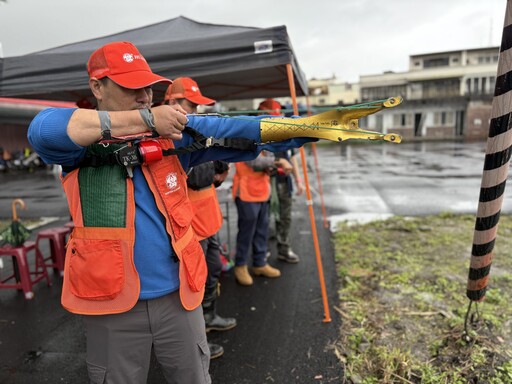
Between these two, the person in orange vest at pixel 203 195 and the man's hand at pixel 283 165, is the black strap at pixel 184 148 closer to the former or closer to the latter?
the person in orange vest at pixel 203 195

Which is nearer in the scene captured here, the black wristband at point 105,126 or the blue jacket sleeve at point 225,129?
the black wristband at point 105,126

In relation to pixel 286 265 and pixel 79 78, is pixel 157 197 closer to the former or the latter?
pixel 79 78

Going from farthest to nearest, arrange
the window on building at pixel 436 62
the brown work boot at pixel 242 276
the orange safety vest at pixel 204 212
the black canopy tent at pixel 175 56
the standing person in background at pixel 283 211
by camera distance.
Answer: the window on building at pixel 436 62 < the standing person in background at pixel 283 211 < the brown work boot at pixel 242 276 < the black canopy tent at pixel 175 56 < the orange safety vest at pixel 204 212

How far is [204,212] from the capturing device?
2859 mm

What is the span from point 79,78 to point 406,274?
13.7ft

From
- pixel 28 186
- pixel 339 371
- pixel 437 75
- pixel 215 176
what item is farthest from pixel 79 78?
pixel 437 75

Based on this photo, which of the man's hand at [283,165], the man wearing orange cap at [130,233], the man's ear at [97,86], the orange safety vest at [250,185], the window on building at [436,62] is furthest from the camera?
the window on building at [436,62]

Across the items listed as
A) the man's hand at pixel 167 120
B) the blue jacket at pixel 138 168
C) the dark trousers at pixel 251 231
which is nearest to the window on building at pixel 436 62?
the dark trousers at pixel 251 231

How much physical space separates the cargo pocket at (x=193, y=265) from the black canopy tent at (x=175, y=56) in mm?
2108

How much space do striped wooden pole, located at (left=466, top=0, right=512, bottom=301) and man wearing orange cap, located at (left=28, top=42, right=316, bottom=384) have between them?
4.66 ft

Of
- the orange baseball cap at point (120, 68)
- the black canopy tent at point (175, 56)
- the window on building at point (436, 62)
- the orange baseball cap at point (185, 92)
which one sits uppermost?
the window on building at point (436, 62)

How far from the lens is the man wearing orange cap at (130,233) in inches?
56.3

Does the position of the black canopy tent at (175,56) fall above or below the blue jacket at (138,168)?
above

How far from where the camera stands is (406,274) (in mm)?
4117
